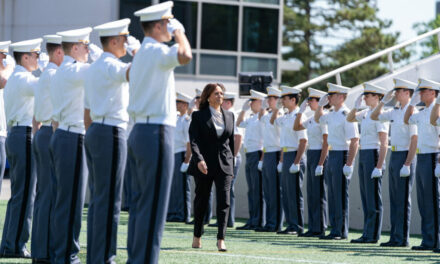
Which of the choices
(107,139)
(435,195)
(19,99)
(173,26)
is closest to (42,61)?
(19,99)

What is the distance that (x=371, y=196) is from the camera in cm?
1362

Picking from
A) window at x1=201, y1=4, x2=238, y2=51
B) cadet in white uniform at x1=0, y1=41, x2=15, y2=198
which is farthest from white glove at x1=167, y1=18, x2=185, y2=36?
window at x1=201, y1=4, x2=238, y2=51

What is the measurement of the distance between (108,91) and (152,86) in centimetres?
68

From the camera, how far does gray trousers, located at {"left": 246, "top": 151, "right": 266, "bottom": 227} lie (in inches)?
631

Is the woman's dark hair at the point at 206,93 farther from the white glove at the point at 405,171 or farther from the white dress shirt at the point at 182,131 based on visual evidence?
the white dress shirt at the point at 182,131

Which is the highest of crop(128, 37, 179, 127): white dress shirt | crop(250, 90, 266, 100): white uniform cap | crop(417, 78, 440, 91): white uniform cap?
crop(250, 90, 266, 100): white uniform cap

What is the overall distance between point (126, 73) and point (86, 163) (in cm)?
110

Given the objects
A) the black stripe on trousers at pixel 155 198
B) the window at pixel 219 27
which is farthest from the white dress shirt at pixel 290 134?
the window at pixel 219 27

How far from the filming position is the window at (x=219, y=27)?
2978 centimetres

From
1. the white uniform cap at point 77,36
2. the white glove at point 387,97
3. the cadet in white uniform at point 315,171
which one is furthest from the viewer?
the cadet in white uniform at point 315,171

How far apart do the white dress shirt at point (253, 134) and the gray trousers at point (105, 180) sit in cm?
812

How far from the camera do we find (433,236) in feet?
39.8

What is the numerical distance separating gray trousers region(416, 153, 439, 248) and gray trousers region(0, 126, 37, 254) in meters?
4.85

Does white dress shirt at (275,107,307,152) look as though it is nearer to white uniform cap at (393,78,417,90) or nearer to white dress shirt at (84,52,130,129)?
white uniform cap at (393,78,417,90)
